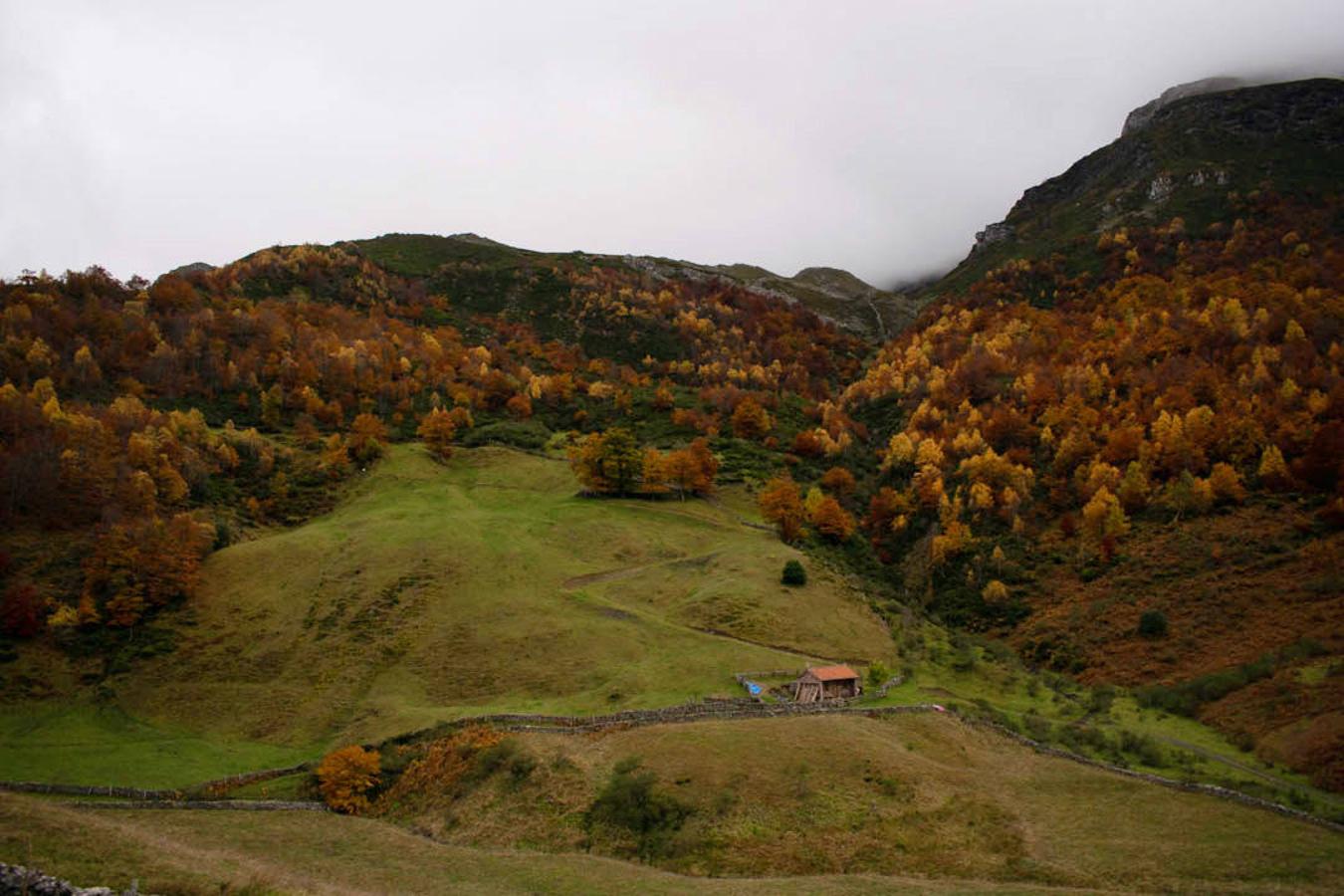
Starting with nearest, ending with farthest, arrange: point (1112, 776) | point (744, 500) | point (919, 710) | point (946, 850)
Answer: point (946, 850) → point (1112, 776) → point (919, 710) → point (744, 500)

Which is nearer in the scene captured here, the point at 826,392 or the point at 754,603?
the point at 754,603

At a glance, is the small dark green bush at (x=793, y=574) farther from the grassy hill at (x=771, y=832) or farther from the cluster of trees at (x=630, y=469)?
the cluster of trees at (x=630, y=469)

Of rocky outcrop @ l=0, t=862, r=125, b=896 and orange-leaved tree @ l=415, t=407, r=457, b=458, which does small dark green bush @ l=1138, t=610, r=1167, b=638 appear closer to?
rocky outcrop @ l=0, t=862, r=125, b=896

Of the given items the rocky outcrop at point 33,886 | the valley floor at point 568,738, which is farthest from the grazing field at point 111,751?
the rocky outcrop at point 33,886

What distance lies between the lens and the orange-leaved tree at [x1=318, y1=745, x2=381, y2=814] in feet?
137

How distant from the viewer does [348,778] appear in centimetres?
4272

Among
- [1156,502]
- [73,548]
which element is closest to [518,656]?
[73,548]

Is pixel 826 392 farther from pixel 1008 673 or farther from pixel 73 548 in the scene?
pixel 73 548

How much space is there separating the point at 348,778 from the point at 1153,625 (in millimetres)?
62870

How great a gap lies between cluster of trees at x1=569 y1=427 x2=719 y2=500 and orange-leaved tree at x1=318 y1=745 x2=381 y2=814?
5542cm

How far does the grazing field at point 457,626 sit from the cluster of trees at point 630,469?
11.5 m

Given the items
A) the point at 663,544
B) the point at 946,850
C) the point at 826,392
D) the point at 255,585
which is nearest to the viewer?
the point at 946,850

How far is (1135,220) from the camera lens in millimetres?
178250

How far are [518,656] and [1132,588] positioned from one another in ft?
185
